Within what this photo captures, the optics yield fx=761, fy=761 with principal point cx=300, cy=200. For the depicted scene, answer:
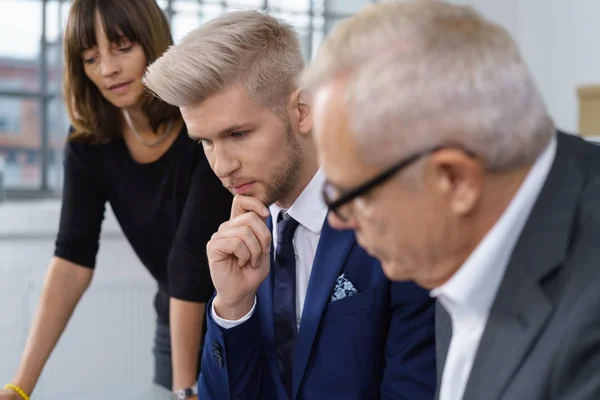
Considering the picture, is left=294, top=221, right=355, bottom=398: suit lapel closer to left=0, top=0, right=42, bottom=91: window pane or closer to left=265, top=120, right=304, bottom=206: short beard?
left=265, top=120, right=304, bottom=206: short beard

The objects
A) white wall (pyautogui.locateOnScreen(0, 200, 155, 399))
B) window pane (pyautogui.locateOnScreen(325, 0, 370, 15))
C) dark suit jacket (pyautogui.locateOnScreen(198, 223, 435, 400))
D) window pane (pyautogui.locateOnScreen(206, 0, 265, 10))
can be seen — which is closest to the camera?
dark suit jacket (pyautogui.locateOnScreen(198, 223, 435, 400))

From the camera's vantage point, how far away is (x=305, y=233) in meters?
1.50

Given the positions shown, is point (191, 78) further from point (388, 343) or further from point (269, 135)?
point (388, 343)

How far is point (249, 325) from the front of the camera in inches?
57.2

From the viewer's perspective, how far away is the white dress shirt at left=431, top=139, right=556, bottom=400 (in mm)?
827

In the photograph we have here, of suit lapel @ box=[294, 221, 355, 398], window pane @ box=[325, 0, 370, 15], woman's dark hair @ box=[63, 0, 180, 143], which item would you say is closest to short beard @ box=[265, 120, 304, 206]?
suit lapel @ box=[294, 221, 355, 398]

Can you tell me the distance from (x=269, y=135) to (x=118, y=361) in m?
2.43

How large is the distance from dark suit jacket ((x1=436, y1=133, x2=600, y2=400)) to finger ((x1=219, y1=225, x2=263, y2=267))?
2.03 ft

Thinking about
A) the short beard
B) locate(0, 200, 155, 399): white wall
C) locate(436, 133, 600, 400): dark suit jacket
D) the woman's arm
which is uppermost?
locate(436, 133, 600, 400): dark suit jacket

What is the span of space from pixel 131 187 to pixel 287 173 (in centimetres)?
71

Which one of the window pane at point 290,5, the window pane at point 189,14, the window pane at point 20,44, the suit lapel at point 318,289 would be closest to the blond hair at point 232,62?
the suit lapel at point 318,289

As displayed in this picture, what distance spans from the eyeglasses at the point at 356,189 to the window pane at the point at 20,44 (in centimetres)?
336

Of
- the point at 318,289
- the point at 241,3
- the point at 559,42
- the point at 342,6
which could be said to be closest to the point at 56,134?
the point at 241,3

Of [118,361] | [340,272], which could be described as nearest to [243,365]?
[340,272]
